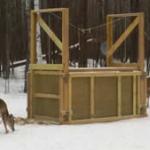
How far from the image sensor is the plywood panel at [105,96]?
15.3 meters

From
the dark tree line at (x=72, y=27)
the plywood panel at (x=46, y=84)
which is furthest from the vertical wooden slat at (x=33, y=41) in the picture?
the dark tree line at (x=72, y=27)

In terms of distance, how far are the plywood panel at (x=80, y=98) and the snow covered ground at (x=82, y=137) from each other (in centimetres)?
48

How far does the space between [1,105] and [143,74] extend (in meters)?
4.38

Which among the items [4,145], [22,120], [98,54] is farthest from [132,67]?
[98,54]

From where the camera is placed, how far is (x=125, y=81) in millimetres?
15969

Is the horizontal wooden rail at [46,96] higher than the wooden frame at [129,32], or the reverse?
the wooden frame at [129,32]

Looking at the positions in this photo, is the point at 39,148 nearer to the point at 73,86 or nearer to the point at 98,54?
the point at 73,86

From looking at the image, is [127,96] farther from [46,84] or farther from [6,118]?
[6,118]

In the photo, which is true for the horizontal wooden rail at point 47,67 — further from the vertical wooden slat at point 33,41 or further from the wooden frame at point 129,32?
the wooden frame at point 129,32

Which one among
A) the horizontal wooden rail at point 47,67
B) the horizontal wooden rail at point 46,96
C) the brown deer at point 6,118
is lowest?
the brown deer at point 6,118

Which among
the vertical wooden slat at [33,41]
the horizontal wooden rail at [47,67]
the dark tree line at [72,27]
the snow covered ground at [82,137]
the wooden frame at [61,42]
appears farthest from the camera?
the dark tree line at [72,27]

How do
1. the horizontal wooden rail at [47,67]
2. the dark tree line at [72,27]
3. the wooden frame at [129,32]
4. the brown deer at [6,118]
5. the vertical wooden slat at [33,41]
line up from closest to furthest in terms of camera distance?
the brown deer at [6,118]
the horizontal wooden rail at [47,67]
the vertical wooden slat at [33,41]
the wooden frame at [129,32]
the dark tree line at [72,27]

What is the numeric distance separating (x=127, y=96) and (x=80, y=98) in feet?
5.34

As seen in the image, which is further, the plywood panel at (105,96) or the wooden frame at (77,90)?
the plywood panel at (105,96)
